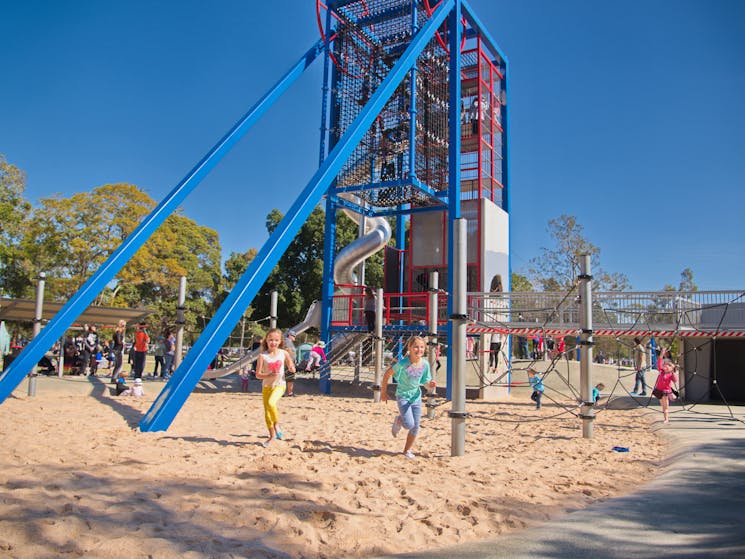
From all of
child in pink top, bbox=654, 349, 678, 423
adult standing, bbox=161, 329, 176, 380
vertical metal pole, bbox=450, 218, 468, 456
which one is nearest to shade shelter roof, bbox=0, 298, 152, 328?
adult standing, bbox=161, 329, 176, 380

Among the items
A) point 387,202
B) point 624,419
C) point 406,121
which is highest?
point 406,121

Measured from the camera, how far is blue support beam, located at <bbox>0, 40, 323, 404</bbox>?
29.0ft

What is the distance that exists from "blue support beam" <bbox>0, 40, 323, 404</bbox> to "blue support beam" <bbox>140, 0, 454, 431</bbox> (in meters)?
2.39

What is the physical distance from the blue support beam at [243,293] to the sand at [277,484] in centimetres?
40

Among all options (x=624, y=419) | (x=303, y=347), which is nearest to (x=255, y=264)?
(x=624, y=419)

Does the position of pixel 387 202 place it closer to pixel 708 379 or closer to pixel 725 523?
pixel 708 379

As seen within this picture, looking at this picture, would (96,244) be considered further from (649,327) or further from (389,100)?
(649,327)

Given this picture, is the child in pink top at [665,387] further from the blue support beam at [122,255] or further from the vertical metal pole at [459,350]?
the blue support beam at [122,255]

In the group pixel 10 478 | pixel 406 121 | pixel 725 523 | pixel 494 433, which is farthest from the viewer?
pixel 406 121

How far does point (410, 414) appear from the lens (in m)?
6.56

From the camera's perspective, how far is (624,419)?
11398 millimetres

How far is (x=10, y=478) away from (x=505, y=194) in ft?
58.6

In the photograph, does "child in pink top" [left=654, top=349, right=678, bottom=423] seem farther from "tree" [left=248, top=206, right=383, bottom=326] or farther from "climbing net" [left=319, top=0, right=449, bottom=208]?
"tree" [left=248, top=206, right=383, bottom=326]

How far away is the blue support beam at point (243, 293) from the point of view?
7758 millimetres
